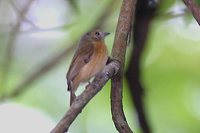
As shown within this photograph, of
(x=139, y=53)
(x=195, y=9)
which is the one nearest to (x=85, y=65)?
(x=195, y=9)

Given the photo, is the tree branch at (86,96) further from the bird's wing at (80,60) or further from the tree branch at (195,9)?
the tree branch at (195,9)

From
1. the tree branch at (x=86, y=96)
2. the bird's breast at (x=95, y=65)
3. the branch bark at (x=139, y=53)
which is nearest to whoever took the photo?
the tree branch at (x=86, y=96)

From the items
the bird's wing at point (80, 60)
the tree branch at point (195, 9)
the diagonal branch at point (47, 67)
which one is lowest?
the tree branch at point (195, 9)

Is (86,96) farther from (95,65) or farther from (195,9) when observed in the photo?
(195,9)

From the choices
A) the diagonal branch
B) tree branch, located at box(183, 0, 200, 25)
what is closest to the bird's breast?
tree branch, located at box(183, 0, 200, 25)

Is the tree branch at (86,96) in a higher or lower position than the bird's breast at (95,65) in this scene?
lower

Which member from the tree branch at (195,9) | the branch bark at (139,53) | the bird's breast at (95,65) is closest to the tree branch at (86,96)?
the bird's breast at (95,65)

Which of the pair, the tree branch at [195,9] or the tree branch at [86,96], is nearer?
the tree branch at [86,96]
